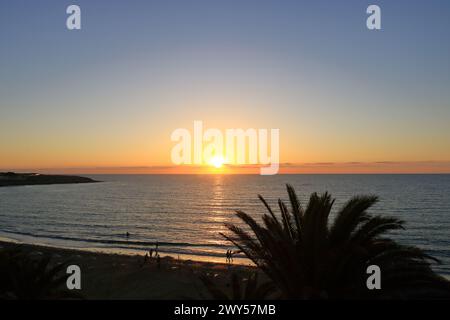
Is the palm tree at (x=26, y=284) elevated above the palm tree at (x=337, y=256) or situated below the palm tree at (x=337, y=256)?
below

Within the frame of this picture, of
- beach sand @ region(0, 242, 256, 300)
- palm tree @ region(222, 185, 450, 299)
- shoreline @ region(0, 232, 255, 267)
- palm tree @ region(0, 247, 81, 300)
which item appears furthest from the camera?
shoreline @ region(0, 232, 255, 267)

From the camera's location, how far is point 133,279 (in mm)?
19625

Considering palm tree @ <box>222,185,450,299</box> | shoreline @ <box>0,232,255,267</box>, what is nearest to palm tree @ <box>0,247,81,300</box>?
palm tree @ <box>222,185,450,299</box>

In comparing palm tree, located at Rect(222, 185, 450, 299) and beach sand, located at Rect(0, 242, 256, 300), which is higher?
palm tree, located at Rect(222, 185, 450, 299)

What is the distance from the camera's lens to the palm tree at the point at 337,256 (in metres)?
8.66

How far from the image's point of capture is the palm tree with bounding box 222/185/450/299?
28.4ft

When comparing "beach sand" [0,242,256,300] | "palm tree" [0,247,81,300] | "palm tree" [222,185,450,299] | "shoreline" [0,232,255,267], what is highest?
"palm tree" [222,185,450,299]

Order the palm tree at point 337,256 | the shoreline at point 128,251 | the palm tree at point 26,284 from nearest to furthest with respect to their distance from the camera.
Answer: the palm tree at point 337,256 < the palm tree at point 26,284 < the shoreline at point 128,251

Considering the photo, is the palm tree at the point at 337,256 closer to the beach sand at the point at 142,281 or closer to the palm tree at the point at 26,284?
the palm tree at the point at 26,284

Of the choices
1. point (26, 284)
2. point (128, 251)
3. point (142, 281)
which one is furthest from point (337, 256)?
point (128, 251)

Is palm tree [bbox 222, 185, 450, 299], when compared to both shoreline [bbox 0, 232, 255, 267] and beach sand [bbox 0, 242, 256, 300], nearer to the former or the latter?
beach sand [bbox 0, 242, 256, 300]

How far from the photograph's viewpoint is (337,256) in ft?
28.1

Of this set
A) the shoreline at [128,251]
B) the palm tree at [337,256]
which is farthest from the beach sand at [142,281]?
the palm tree at [337,256]
